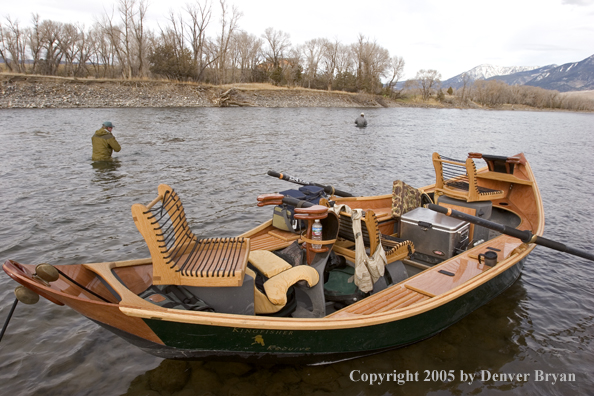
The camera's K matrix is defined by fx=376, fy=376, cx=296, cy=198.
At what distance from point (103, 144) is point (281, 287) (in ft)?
40.5

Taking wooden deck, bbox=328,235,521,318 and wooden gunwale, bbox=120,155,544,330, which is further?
wooden deck, bbox=328,235,521,318

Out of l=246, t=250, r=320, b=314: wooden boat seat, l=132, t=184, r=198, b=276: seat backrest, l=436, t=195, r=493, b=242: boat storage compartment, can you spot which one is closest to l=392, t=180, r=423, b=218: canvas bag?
l=436, t=195, r=493, b=242: boat storage compartment

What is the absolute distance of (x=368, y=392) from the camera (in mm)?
4199

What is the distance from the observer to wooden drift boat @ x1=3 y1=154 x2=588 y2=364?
346cm

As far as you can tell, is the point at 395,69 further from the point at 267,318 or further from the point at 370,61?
the point at 267,318

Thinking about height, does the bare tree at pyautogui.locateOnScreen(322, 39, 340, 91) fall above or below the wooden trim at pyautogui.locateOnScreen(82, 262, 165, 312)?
above

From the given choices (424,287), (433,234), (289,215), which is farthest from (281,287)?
(433,234)

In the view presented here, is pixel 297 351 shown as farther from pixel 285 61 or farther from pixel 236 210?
pixel 285 61

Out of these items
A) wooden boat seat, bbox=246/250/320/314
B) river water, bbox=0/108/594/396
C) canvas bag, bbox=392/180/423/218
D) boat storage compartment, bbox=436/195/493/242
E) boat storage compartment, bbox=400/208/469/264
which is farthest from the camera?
boat storage compartment, bbox=436/195/493/242

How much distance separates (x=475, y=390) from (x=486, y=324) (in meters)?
1.42

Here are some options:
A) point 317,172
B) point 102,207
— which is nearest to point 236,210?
point 102,207

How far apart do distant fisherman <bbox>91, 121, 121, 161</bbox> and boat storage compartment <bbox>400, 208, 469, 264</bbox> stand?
11542mm

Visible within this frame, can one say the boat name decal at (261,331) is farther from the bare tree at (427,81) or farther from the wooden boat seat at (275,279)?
the bare tree at (427,81)

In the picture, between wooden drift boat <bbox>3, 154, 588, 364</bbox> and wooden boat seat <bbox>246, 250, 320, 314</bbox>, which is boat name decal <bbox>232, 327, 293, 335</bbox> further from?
wooden boat seat <bbox>246, 250, 320, 314</bbox>
